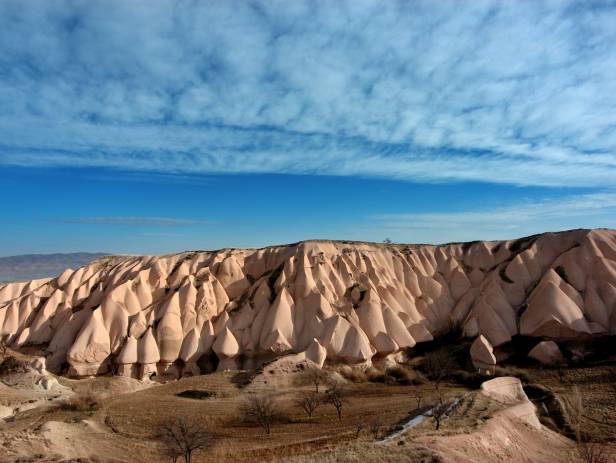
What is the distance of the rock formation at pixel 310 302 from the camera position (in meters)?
41.6

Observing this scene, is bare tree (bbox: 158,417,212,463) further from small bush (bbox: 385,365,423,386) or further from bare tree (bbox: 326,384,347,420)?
small bush (bbox: 385,365,423,386)

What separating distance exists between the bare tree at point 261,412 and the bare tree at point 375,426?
5566 mm

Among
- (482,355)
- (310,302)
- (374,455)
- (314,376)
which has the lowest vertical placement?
(314,376)

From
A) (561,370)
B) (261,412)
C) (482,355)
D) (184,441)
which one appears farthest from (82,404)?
(561,370)

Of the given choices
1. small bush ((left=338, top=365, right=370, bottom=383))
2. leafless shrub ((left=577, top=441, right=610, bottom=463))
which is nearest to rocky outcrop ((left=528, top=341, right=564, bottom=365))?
small bush ((left=338, top=365, right=370, bottom=383))

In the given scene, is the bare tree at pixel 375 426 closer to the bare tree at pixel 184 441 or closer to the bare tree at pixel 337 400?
the bare tree at pixel 337 400

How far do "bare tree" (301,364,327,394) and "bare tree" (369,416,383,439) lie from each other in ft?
32.8

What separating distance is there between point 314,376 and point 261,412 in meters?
10.7

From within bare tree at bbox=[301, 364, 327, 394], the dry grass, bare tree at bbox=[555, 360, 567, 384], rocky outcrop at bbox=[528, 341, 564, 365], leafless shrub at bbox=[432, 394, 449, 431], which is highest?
the dry grass

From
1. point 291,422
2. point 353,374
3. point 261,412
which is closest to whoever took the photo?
point 261,412

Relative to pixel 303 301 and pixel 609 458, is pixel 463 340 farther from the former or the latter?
pixel 609 458

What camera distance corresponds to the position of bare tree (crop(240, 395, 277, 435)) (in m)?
25.1

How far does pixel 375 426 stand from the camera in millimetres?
21609

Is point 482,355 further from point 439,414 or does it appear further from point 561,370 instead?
point 439,414
